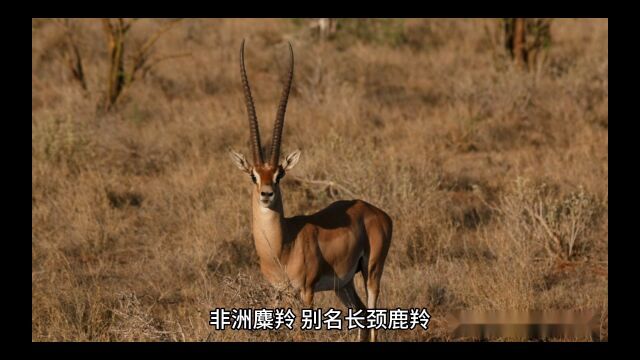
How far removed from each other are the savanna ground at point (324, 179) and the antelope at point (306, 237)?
0.32m

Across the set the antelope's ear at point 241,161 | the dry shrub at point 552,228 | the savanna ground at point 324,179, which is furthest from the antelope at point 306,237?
the dry shrub at point 552,228

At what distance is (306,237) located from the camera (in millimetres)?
6426

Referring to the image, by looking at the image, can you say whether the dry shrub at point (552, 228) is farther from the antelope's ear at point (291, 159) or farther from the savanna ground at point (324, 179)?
the antelope's ear at point (291, 159)

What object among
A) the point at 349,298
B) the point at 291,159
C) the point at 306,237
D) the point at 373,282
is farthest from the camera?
the point at 349,298

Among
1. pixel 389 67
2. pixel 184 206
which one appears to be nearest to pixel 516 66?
pixel 389 67

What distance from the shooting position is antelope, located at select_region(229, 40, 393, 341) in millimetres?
6241

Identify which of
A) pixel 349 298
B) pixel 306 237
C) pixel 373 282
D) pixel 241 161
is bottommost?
pixel 349 298

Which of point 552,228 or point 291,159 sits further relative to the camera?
point 552,228

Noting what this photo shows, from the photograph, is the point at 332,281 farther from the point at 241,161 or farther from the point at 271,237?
the point at 241,161

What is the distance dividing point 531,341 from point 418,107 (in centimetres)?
861

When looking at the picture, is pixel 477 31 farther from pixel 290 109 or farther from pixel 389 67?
pixel 290 109

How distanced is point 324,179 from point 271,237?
431cm

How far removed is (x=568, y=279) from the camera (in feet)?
27.3

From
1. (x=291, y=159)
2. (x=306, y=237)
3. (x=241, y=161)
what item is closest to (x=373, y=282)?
(x=306, y=237)
